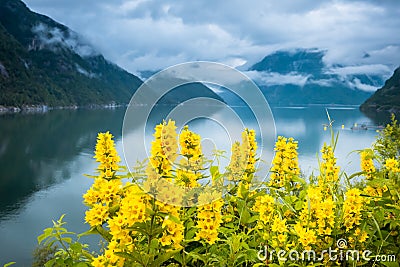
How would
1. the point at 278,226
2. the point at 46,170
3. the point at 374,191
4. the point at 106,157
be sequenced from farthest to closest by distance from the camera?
the point at 46,170
the point at 374,191
the point at 106,157
the point at 278,226

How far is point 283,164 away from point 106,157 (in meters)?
2.06

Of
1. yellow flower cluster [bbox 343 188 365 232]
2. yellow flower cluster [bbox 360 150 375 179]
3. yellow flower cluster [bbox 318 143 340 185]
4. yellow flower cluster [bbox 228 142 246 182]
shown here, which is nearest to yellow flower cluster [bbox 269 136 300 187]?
yellow flower cluster [bbox 318 143 340 185]

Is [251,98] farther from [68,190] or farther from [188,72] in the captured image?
[68,190]

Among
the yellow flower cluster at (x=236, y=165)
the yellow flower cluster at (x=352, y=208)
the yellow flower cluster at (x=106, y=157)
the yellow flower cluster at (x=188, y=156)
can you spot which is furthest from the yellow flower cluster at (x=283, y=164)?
the yellow flower cluster at (x=106, y=157)

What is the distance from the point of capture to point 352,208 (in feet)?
8.45

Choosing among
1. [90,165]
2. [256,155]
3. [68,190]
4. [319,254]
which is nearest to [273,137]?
[256,155]

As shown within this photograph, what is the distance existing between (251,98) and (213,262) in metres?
1.39

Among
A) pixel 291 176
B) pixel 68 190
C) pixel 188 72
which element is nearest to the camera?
pixel 188 72

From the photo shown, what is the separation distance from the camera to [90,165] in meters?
67.7

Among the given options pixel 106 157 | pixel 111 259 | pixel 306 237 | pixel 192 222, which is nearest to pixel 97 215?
pixel 111 259

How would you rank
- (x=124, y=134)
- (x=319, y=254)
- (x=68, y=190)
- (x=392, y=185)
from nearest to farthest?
(x=319, y=254)
(x=392, y=185)
(x=124, y=134)
(x=68, y=190)

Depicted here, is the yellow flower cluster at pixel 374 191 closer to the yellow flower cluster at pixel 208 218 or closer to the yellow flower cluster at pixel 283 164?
the yellow flower cluster at pixel 283 164

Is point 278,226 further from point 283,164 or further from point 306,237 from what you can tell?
point 283,164

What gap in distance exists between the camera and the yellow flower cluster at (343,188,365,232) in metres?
2.56
